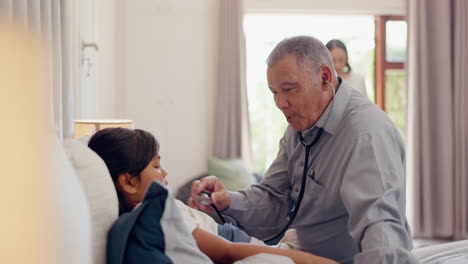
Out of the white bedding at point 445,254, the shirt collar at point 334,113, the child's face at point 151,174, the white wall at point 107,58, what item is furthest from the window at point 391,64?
the child's face at point 151,174

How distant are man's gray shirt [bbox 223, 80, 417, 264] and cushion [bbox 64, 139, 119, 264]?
0.61m

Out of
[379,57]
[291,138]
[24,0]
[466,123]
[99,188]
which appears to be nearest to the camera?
[99,188]

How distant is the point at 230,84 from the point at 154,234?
13.9ft

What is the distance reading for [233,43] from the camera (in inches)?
207

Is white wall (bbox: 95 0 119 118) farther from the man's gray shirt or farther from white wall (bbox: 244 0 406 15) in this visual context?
the man's gray shirt

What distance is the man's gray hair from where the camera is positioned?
69.4 inches

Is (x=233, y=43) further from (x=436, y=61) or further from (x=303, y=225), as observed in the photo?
(x=303, y=225)

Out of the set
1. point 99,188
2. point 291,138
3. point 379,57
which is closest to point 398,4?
point 379,57

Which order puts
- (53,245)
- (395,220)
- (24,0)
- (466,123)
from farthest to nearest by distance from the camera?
(466,123)
(24,0)
(395,220)
(53,245)

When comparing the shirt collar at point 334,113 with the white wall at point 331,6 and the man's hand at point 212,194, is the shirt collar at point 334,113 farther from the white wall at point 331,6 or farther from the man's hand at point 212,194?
the white wall at point 331,6

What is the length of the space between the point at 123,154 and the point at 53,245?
61cm

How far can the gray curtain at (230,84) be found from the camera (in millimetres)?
5258

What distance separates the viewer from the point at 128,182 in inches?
56.6

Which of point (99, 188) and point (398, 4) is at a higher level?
point (398, 4)
